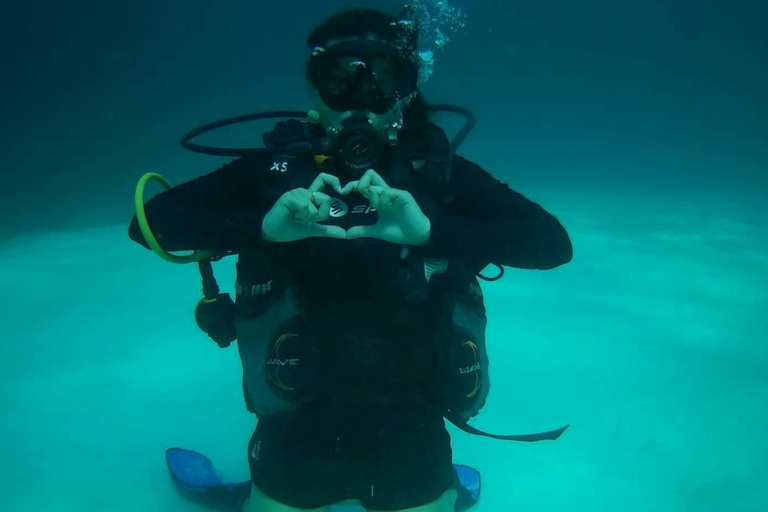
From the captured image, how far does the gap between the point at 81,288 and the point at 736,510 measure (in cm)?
657

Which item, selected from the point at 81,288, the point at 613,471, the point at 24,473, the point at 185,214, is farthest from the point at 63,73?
the point at 613,471

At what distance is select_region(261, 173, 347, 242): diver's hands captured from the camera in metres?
1.69

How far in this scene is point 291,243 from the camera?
84.8 inches

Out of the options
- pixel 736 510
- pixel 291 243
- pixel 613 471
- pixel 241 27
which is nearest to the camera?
pixel 291 243

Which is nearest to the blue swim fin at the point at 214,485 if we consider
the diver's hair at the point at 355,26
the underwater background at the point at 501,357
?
the underwater background at the point at 501,357

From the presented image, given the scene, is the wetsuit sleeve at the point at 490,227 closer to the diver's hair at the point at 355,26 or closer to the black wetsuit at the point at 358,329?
the black wetsuit at the point at 358,329

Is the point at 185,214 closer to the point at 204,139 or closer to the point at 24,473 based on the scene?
the point at 24,473

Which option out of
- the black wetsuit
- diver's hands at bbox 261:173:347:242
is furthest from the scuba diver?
diver's hands at bbox 261:173:347:242

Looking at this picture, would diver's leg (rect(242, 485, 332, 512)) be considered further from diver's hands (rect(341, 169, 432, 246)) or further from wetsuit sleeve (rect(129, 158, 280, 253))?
diver's hands (rect(341, 169, 432, 246))

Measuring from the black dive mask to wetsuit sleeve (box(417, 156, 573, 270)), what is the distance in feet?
1.48

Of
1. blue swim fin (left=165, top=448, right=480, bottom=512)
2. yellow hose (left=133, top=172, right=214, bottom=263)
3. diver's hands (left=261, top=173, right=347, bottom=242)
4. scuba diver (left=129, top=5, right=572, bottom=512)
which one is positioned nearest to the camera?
diver's hands (left=261, top=173, right=347, bottom=242)

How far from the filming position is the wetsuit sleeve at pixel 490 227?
78.2 inches

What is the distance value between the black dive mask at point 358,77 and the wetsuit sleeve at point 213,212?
0.46 meters

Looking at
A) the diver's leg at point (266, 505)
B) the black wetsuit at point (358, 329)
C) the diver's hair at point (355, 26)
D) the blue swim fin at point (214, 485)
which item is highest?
the diver's hair at point (355, 26)
